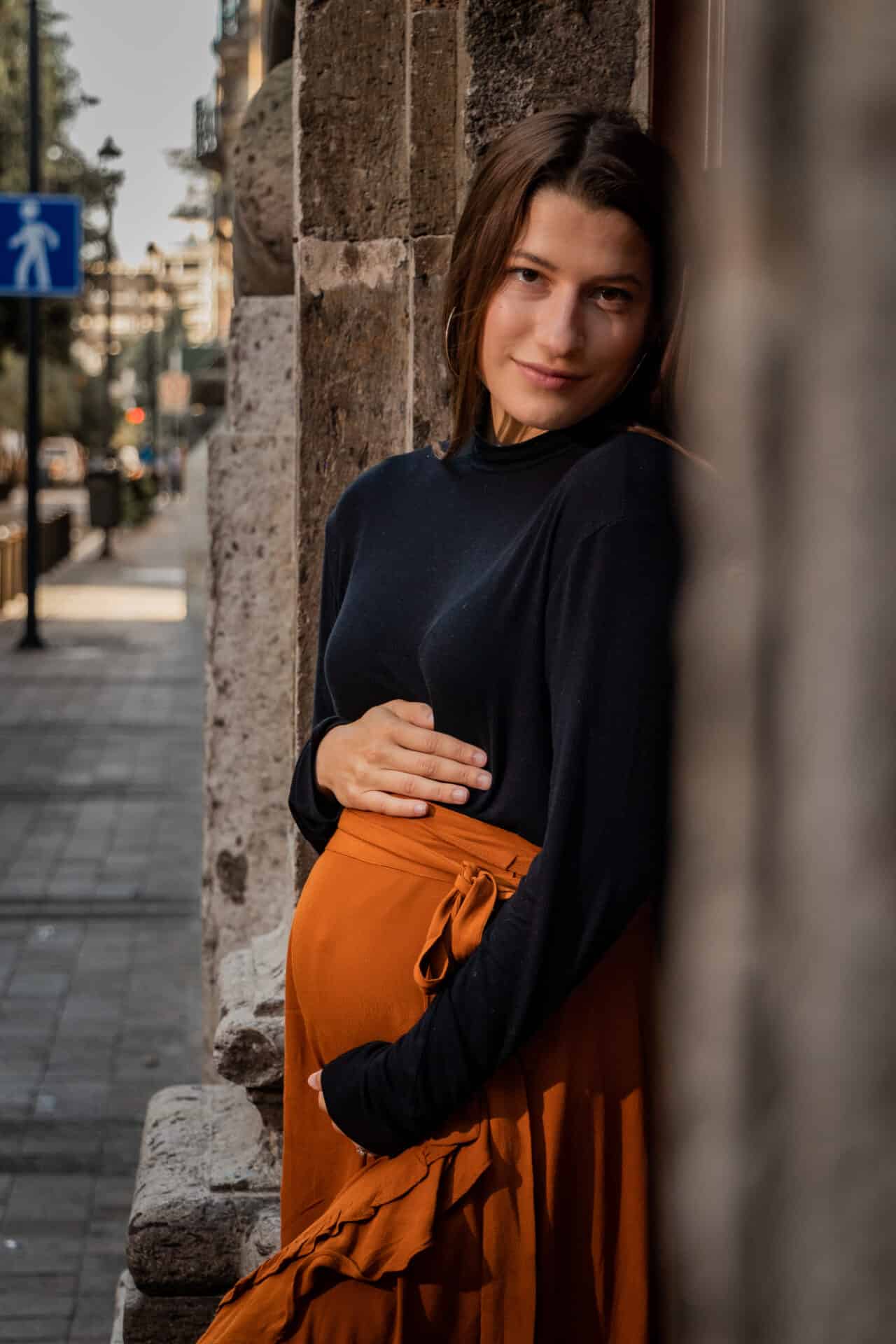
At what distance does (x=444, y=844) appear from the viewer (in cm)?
178

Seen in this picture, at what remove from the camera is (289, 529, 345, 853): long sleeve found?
6.75 ft

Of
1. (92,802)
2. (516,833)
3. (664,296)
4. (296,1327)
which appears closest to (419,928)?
(516,833)

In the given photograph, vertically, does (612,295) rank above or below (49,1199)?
above

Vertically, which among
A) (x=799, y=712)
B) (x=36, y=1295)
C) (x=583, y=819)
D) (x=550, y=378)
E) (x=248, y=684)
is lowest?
(x=36, y=1295)

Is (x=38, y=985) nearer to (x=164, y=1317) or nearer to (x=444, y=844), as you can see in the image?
(x=164, y=1317)

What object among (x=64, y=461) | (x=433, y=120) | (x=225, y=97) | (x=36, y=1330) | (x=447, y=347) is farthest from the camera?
(x=64, y=461)

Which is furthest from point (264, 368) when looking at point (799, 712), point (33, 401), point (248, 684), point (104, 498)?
point (104, 498)

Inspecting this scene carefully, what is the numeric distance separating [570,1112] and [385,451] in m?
1.49

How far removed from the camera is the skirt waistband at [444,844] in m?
1.73

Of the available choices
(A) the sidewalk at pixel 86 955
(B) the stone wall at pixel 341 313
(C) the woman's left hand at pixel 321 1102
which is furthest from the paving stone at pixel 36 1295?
(C) the woman's left hand at pixel 321 1102

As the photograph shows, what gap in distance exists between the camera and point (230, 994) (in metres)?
3.16

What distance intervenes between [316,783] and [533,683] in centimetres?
49

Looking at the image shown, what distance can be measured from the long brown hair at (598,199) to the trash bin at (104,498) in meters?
27.2

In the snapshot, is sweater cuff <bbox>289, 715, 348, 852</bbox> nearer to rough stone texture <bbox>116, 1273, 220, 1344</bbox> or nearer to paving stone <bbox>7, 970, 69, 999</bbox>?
rough stone texture <bbox>116, 1273, 220, 1344</bbox>
